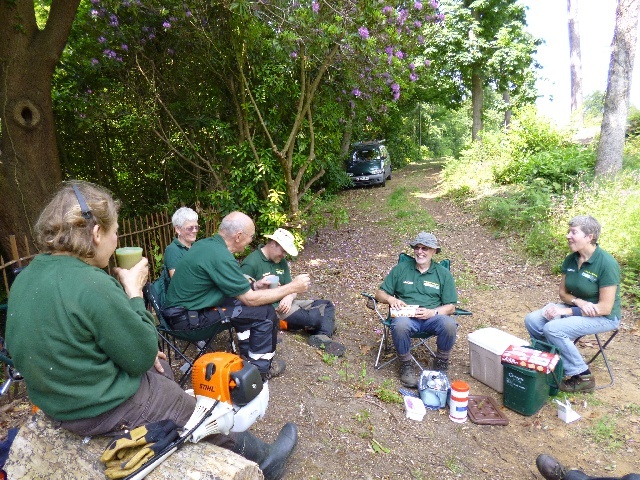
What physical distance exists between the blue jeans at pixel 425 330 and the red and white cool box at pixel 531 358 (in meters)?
0.49

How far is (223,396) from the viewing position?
6.60 ft

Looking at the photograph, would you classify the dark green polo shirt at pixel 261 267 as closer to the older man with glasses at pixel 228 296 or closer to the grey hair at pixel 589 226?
the older man with glasses at pixel 228 296

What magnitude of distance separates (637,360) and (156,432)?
4965 millimetres

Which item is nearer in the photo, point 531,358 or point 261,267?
point 531,358

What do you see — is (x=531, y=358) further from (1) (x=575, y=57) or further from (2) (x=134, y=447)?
(1) (x=575, y=57)

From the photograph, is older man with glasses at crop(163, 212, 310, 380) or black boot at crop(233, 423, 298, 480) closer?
black boot at crop(233, 423, 298, 480)

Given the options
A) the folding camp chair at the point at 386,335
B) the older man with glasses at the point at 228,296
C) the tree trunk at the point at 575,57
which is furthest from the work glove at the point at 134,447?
the tree trunk at the point at 575,57

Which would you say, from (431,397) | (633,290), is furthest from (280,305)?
(633,290)

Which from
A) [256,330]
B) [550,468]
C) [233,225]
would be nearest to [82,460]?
[256,330]

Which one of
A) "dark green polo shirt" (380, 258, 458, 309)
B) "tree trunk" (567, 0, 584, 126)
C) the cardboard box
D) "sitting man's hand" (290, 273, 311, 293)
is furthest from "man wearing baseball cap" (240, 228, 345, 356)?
"tree trunk" (567, 0, 584, 126)

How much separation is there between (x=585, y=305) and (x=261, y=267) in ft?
10.2

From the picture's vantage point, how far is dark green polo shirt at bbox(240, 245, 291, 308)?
168 inches

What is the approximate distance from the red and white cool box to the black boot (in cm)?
206

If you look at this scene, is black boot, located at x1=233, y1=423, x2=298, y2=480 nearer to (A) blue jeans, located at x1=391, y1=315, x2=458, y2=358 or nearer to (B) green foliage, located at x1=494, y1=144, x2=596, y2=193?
(A) blue jeans, located at x1=391, y1=315, x2=458, y2=358
